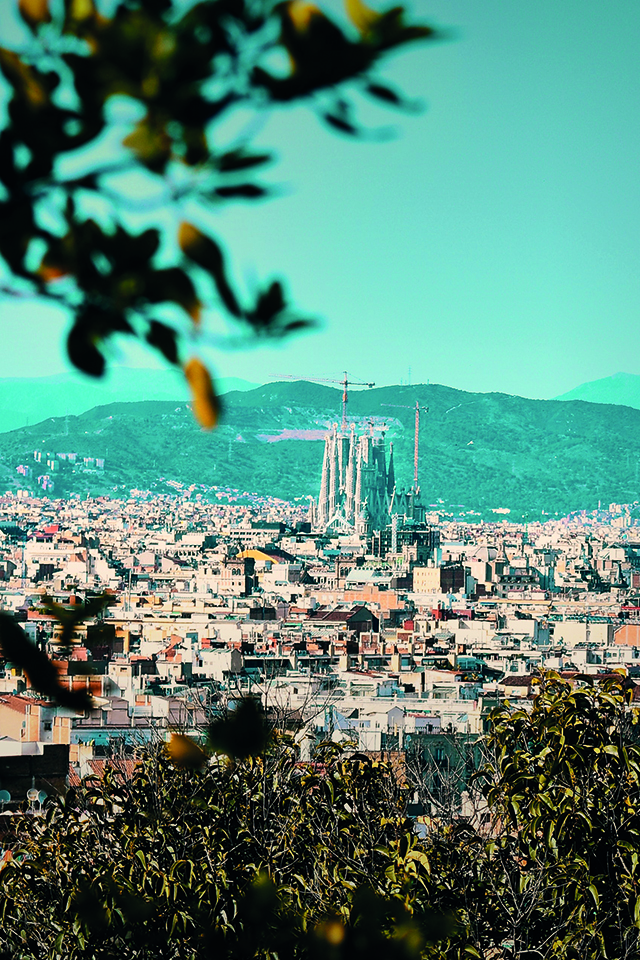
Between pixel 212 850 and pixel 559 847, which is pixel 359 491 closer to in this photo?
pixel 212 850

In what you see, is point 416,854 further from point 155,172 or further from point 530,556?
point 530,556

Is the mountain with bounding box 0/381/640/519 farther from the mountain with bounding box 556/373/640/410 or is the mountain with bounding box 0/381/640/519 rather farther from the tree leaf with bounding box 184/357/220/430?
the tree leaf with bounding box 184/357/220/430

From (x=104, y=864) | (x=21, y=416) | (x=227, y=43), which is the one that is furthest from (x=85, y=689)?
(x=21, y=416)

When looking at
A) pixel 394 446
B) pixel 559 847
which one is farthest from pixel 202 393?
pixel 394 446

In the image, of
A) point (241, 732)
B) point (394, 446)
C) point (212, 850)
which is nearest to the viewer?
point (241, 732)

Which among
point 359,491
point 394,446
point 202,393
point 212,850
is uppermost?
point 394,446
